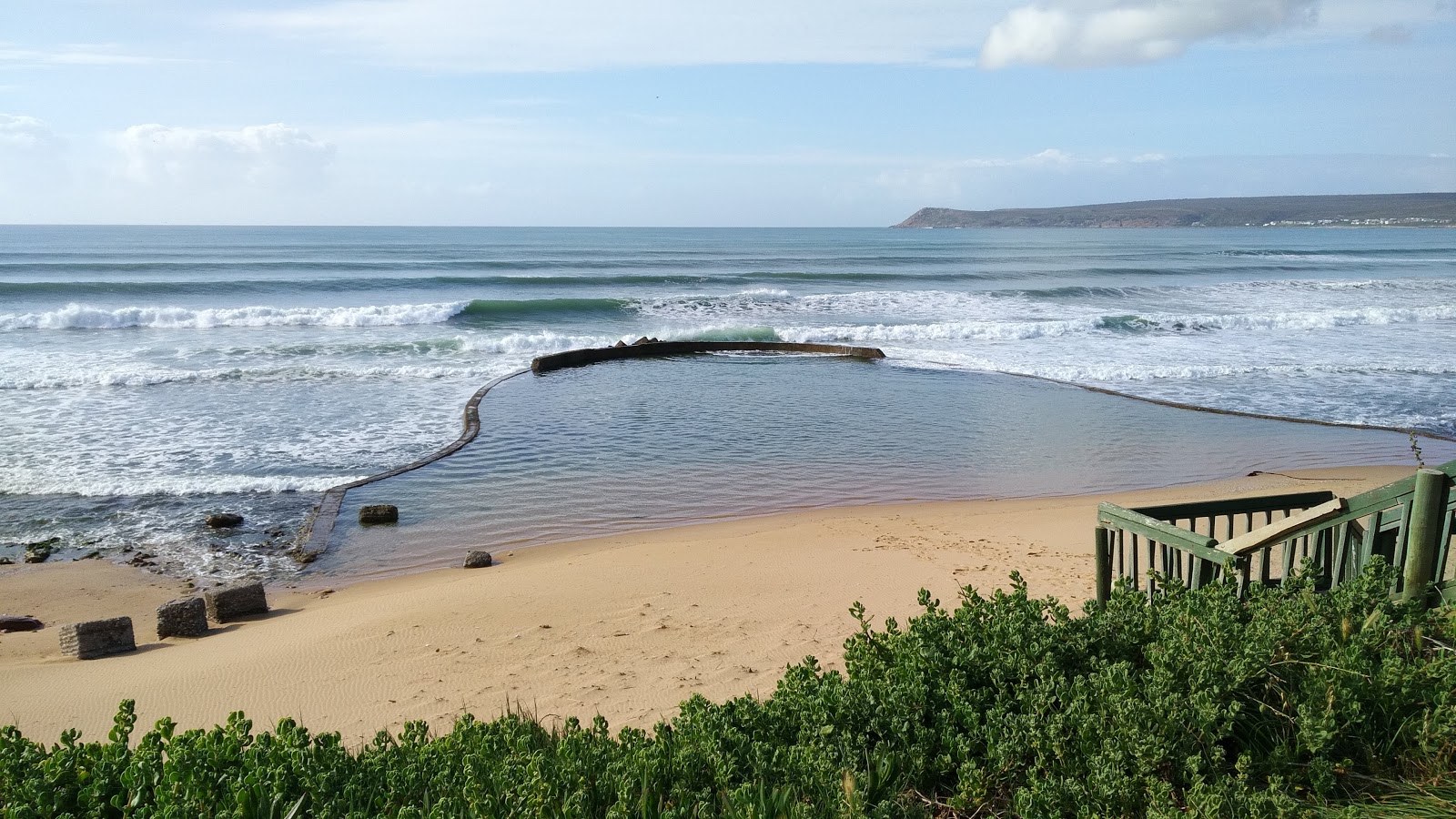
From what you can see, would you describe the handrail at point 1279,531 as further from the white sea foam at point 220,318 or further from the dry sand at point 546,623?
the white sea foam at point 220,318

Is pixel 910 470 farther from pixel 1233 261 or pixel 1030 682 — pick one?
pixel 1233 261

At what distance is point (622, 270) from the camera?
170 ft

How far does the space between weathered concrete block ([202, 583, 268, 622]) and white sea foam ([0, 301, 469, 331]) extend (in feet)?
79.9

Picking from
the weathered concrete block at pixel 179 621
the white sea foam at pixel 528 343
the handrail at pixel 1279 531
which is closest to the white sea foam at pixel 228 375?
the white sea foam at pixel 528 343

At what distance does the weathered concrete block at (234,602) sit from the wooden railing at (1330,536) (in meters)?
6.75

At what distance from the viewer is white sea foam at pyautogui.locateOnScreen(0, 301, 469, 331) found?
2953cm

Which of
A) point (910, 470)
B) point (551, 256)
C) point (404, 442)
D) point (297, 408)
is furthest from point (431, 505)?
point (551, 256)

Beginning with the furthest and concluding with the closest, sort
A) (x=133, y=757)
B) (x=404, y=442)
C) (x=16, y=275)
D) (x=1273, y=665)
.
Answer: (x=16, y=275)
(x=404, y=442)
(x=1273, y=665)
(x=133, y=757)

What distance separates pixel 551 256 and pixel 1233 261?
4417 cm

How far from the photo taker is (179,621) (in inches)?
306

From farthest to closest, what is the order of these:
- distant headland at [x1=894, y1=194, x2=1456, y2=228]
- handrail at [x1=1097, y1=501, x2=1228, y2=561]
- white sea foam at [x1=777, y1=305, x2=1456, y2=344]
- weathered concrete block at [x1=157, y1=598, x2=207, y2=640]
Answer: distant headland at [x1=894, y1=194, x2=1456, y2=228], white sea foam at [x1=777, y1=305, x2=1456, y2=344], weathered concrete block at [x1=157, y1=598, x2=207, y2=640], handrail at [x1=1097, y1=501, x2=1228, y2=561]

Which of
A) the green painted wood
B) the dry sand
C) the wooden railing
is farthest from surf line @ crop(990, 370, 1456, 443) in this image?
the green painted wood

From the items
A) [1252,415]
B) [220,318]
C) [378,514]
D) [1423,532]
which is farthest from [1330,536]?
A: [220,318]

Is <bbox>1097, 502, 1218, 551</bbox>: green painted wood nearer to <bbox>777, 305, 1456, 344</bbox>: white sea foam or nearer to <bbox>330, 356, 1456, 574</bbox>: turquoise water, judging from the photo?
<bbox>330, 356, 1456, 574</bbox>: turquoise water
